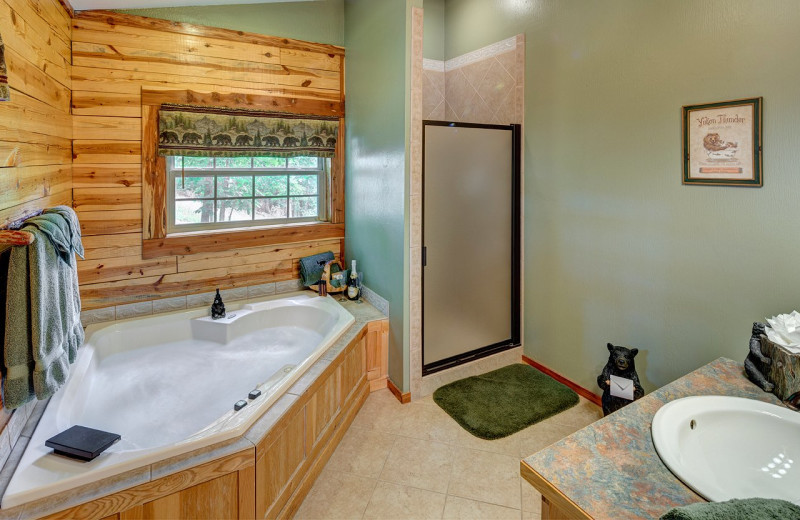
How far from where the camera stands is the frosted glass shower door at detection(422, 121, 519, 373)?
2973 mm

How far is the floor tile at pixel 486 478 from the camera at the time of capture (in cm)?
212

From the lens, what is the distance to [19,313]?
1555 mm

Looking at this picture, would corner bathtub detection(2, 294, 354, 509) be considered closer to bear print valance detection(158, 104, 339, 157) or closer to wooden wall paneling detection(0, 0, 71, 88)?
bear print valance detection(158, 104, 339, 157)

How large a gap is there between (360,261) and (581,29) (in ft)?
7.14

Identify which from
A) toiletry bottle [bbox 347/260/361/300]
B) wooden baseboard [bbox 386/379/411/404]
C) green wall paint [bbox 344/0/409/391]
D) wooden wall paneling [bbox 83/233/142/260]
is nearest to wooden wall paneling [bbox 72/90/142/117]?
wooden wall paneling [bbox 83/233/142/260]

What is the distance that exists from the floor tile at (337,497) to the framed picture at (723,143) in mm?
2256

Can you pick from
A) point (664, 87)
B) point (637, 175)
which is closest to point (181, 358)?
point (637, 175)

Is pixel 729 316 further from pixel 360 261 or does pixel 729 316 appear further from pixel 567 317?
pixel 360 261

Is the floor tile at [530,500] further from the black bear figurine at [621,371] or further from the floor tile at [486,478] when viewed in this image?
the black bear figurine at [621,371]

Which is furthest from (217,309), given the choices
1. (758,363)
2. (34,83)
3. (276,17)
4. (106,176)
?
(758,363)

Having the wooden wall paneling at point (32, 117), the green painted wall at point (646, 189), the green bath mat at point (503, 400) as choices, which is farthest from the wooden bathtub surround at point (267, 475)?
the green painted wall at point (646, 189)

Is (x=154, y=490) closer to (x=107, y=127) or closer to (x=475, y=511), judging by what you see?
(x=475, y=511)

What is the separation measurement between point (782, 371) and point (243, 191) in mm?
3301

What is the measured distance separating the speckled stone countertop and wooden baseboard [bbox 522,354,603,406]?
149 centimetres
